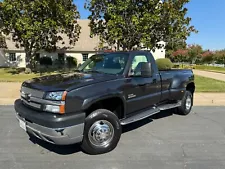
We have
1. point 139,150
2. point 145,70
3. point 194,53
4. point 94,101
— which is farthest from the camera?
point 194,53

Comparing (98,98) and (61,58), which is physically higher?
(61,58)

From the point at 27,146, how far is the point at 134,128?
8.03 feet

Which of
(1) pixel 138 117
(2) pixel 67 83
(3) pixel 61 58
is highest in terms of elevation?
(3) pixel 61 58

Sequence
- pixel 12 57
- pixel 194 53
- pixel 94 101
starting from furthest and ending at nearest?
pixel 194 53, pixel 12 57, pixel 94 101

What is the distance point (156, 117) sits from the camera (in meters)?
6.35

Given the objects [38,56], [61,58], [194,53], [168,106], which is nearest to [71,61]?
[61,58]

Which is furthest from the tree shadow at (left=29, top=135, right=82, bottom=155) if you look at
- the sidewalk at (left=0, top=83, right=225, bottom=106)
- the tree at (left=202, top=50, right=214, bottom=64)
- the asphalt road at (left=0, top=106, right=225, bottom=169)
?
the tree at (left=202, top=50, right=214, bottom=64)

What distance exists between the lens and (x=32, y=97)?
3.72 m

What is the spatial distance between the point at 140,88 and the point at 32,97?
2.15 meters

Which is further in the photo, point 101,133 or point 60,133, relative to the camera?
point 101,133

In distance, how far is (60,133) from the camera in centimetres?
334

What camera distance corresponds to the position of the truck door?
4434 millimetres

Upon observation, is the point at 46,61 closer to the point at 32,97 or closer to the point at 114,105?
the point at 114,105

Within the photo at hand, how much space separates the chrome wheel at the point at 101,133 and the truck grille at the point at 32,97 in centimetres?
99
